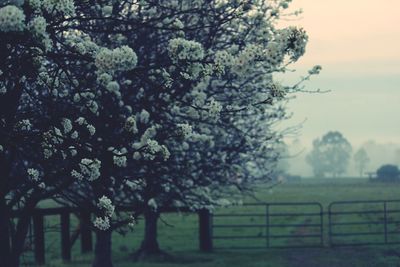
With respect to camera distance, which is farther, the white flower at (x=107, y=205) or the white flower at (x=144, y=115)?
the white flower at (x=144, y=115)

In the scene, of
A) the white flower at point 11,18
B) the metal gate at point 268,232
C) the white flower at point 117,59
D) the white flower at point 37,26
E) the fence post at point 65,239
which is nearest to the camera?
the white flower at point 11,18

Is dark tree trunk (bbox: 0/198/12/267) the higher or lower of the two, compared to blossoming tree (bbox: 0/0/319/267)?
lower

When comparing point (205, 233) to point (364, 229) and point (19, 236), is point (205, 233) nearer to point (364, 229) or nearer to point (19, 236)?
point (364, 229)

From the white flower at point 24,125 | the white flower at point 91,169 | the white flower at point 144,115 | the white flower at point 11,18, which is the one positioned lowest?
the white flower at point 91,169

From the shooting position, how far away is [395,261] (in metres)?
21.2

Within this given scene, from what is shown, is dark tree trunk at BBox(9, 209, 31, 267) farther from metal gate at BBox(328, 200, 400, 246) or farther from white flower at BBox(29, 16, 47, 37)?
metal gate at BBox(328, 200, 400, 246)

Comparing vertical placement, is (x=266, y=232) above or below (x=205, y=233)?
below

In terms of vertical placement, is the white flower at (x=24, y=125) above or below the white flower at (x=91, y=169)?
above

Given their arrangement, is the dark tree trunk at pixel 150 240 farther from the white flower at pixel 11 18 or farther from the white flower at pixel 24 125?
the white flower at pixel 11 18

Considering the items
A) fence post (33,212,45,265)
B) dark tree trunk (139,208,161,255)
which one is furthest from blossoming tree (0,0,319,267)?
fence post (33,212,45,265)

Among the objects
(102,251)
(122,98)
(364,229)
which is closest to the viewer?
(122,98)

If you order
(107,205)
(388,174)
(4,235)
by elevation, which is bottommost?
(4,235)

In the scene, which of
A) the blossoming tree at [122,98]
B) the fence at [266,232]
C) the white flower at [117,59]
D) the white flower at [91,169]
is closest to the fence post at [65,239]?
the fence at [266,232]

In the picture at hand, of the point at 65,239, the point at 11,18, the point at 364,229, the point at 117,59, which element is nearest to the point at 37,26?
the point at 11,18
